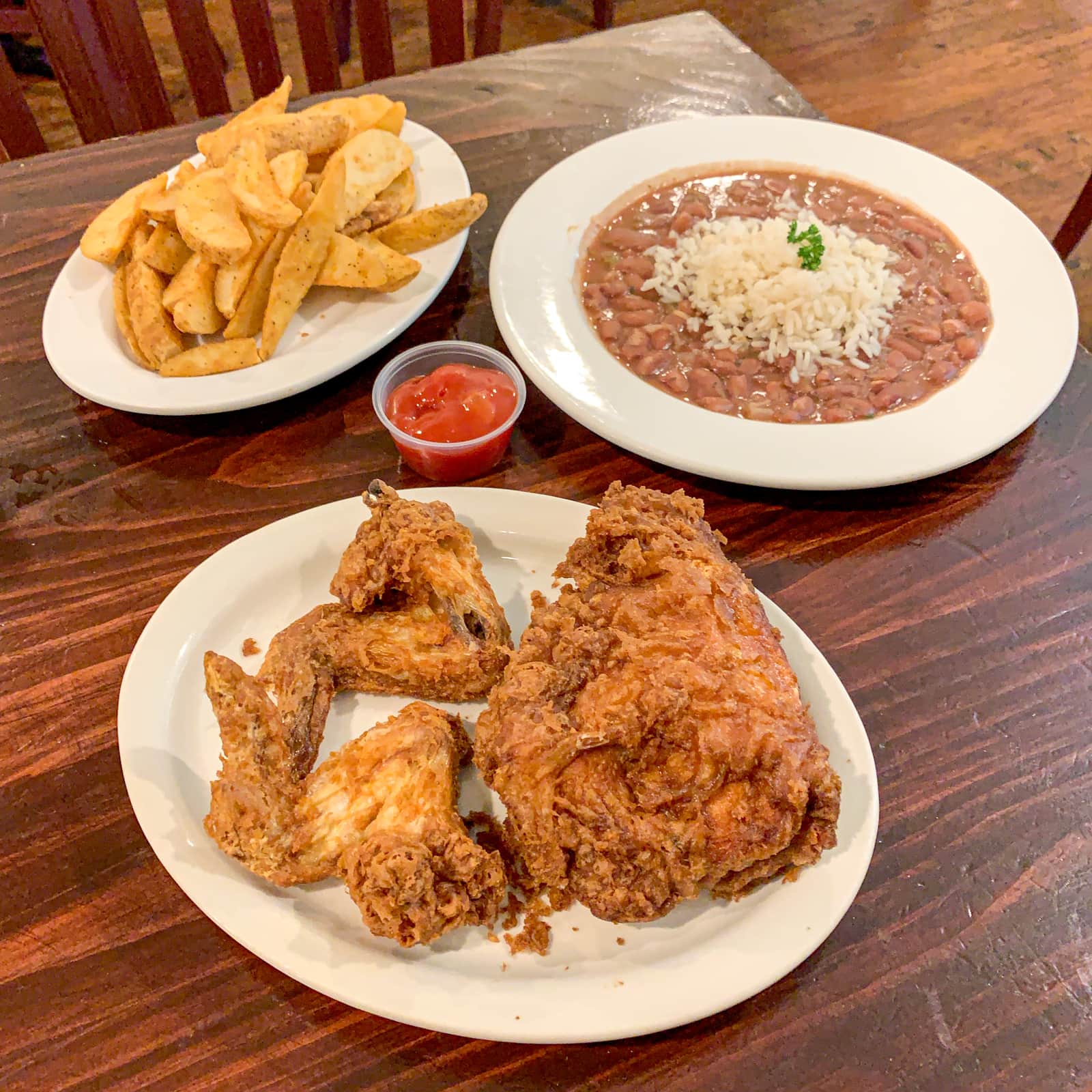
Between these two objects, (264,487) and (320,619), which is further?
(264,487)

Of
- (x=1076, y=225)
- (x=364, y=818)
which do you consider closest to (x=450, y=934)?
(x=364, y=818)

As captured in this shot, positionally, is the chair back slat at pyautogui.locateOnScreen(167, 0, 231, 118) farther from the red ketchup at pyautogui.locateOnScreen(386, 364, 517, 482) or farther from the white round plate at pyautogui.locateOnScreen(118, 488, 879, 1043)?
the white round plate at pyautogui.locateOnScreen(118, 488, 879, 1043)

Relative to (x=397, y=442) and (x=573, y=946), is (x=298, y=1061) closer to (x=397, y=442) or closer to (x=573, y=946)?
(x=573, y=946)

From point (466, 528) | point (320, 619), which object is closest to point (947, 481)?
point (466, 528)

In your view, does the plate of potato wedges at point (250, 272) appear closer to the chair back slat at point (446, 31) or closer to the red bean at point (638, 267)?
the red bean at point (638, 267)

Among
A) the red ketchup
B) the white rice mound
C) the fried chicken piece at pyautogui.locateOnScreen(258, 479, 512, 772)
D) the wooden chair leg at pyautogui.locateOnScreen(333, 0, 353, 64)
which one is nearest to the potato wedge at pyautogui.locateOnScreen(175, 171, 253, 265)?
the red ketchup

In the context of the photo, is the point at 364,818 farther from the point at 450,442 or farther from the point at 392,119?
the point at 392,119

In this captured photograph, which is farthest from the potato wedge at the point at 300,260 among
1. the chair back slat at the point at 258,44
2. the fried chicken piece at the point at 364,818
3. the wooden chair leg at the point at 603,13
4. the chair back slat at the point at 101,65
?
the wooden chair leg at the point at 603,13
